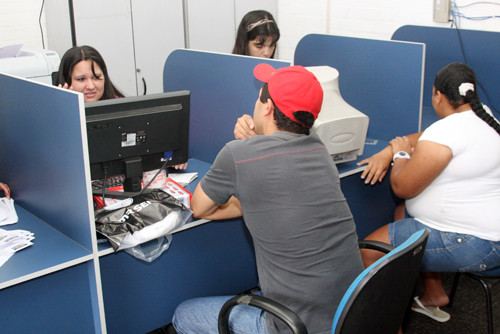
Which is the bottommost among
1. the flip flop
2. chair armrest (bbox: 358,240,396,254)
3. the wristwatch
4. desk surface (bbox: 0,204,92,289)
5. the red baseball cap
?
the flip flop

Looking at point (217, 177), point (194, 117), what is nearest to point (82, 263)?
point (217, 177)

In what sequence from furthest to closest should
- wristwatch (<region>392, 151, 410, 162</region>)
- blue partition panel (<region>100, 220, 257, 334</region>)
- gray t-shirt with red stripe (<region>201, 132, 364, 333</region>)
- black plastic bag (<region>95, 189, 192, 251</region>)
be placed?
1. wristwatch (<region>392, 151, 410, 162</region>)
2. blue partition panel (<region>100, 220, 257, 334</region>)
3. black plastic bag (<region>95, 189, 192, 251</region>)
4. gray t-shirt with red stripe (<region>201, 132, 364, 333</region>)

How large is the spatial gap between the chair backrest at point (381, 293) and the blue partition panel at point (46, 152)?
77cm

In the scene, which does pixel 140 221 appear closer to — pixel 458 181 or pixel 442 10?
pixel 458 181

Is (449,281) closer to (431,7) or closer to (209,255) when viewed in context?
(209,255)

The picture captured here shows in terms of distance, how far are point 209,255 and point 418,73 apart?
1.26 m

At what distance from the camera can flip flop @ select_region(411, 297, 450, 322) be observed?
2.37m

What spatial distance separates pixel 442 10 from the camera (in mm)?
3461

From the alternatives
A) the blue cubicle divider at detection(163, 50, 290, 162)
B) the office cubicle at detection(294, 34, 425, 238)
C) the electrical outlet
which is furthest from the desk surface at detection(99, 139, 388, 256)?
the electrical outlet

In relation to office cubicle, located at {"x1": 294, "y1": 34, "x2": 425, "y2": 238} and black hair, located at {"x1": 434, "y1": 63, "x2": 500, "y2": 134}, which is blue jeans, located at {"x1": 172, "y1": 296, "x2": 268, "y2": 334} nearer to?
office cubicle, located at {"x1": 294, "y1": 34, "x2": 425, "y2": 238}

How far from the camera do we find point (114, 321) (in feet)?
5.83

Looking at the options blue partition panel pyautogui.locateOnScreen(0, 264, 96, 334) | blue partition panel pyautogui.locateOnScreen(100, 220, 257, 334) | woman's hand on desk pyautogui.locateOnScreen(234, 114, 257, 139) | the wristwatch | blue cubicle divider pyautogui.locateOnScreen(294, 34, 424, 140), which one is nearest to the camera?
blue partition panel pyautogui.locateOnScreen(0, 264, 96, 334)

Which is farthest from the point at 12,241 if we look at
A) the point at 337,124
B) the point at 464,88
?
the point at 464,88

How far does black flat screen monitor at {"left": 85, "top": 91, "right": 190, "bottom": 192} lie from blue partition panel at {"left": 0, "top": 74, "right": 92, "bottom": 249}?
0.12 metres
